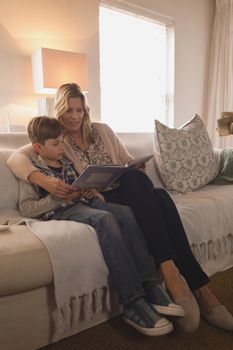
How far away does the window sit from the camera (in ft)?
9.86

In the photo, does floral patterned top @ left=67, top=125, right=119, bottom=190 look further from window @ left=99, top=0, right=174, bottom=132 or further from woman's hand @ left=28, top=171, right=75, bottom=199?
window @ left=99, top=0, right=174, bottom=132

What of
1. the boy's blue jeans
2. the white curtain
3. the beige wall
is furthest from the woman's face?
the white curtain

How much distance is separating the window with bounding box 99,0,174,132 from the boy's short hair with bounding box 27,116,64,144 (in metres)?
1.67

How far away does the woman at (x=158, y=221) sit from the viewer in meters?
1.10

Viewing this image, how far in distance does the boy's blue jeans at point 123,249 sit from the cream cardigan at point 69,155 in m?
0.27

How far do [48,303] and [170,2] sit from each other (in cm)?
322

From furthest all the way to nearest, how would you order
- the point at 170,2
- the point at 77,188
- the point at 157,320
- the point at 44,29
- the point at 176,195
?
the point at 170,2 → the point at 44,29 → the point at 176,195 → the point at 77,188 → the point at 157,320

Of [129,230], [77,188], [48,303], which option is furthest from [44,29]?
[48,303]

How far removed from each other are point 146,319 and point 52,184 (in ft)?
1.90

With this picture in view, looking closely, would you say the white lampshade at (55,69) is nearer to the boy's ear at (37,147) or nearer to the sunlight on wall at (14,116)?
the sunlight on wall at (14,116)

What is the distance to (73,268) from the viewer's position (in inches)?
40.4

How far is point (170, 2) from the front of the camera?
10.8 feet

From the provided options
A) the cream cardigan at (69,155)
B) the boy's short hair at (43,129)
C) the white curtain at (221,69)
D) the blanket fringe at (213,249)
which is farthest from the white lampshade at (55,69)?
the white curtain at (221,69)

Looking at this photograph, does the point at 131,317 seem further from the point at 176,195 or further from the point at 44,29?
the point at 44,29
